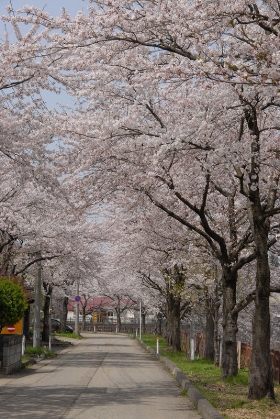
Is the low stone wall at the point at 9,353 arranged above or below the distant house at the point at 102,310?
below

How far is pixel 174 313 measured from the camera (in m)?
32.1

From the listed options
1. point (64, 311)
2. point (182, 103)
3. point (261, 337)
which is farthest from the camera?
point (64, 311)

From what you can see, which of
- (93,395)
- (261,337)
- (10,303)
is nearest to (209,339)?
(10,303)

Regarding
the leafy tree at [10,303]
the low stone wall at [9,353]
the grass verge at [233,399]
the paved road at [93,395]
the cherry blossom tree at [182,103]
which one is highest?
the cherry blossom tree at [182,103]

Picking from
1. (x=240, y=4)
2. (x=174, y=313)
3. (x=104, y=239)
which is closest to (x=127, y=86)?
(x=240, y=4)

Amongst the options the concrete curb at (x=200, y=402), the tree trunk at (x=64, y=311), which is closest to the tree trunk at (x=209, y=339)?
the concrete curb at (x=200, y=402)

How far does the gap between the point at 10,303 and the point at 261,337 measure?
907cm

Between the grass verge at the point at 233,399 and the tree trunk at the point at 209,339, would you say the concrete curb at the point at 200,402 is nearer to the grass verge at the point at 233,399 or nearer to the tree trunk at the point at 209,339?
the grass verge at the point at 233,399

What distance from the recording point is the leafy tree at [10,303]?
1842 cm

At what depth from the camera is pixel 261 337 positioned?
38.6 feet

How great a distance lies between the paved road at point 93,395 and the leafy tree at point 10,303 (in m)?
1.69

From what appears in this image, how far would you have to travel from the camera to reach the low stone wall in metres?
17.7

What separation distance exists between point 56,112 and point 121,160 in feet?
6.76

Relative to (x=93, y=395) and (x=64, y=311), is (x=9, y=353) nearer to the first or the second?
(x=93, y=395)
